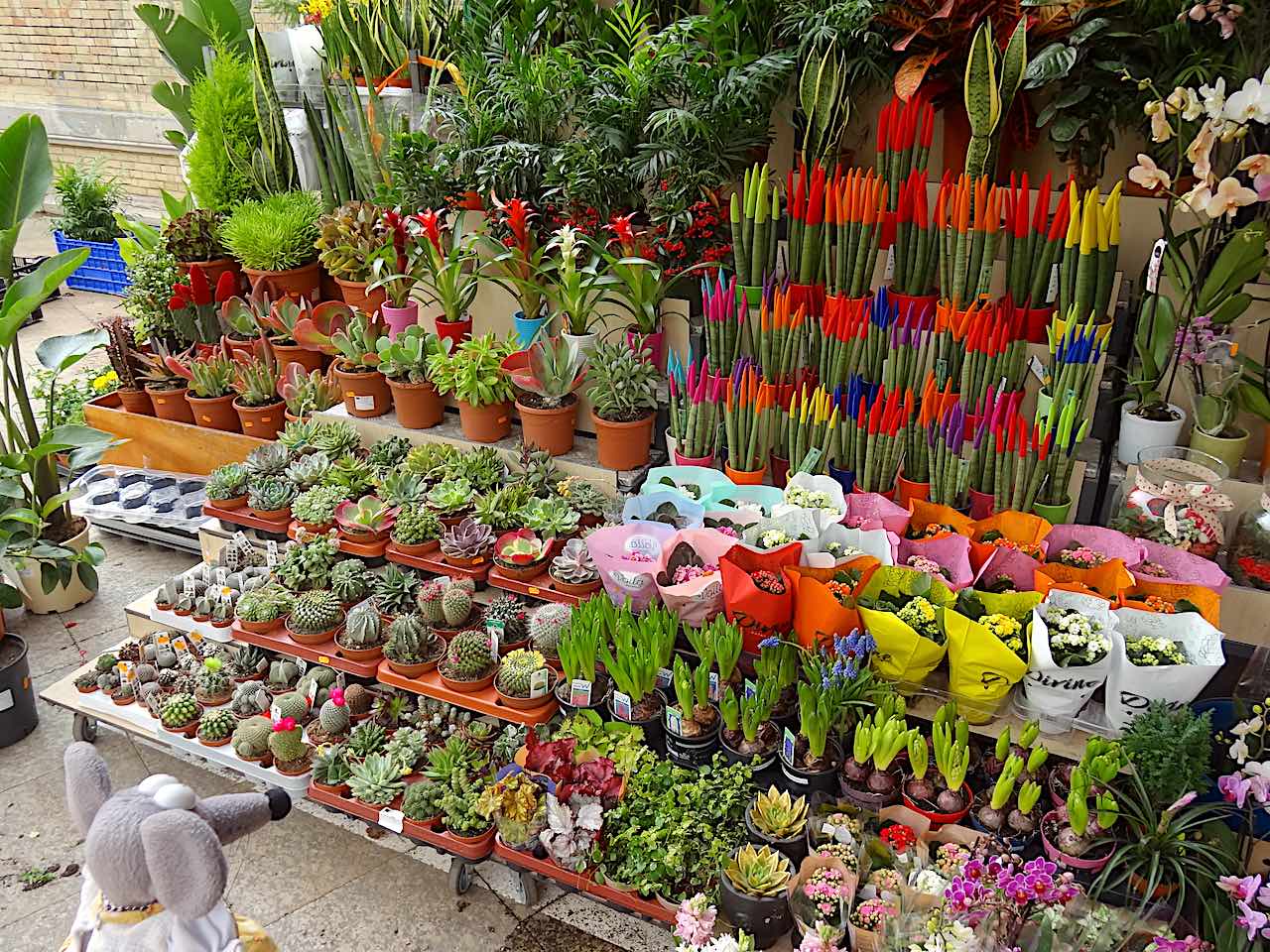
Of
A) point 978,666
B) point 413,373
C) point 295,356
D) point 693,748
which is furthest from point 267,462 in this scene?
point 978,666

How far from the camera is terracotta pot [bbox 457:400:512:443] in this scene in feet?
11.5

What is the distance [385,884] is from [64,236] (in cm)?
718

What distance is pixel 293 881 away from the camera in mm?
2904

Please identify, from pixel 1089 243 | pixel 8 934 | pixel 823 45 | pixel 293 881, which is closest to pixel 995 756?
pixel 1089 243

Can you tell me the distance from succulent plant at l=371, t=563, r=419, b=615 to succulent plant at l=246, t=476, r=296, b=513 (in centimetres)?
61

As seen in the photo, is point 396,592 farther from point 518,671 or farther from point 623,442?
point 623,442

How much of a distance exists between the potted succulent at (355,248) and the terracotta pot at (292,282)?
43 centimetres

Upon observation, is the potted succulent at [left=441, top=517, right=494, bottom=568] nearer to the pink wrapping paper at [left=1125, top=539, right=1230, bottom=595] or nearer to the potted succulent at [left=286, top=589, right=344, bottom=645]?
the potted succulent at [left=286, top=589, right=344, bottom=645]

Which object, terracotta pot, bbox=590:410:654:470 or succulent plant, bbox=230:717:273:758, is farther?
terracotta pot, bbox=590:410:654:470

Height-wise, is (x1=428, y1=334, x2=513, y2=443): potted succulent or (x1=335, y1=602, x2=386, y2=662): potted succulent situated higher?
(x1=428, y1=334, x2=513, y2=443): potted succulent

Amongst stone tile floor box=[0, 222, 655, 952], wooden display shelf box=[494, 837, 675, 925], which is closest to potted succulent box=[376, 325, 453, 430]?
stone tile floor box=[0, 222, 655, 952]

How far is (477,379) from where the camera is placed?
3.42 meters

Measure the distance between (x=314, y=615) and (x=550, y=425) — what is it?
100 centimetres

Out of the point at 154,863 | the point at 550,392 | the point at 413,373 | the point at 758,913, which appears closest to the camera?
the point at 154,863
